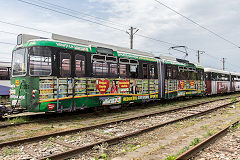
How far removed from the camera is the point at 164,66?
15586 mm

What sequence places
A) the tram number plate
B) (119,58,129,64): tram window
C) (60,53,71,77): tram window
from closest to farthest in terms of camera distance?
(60,53,71,77): tram window
the tram number plate
(119,58,129,64): tram window

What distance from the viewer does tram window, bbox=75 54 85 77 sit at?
9.41 meters

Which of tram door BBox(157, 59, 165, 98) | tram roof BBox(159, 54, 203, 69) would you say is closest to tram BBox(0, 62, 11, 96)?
tram door BBox(157, 59, 165, 98)

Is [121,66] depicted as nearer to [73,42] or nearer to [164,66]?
[73,42]

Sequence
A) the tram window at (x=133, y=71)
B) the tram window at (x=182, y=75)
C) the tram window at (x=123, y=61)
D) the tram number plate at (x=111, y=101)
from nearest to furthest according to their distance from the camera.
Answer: the tram number plate at (x=111, y=101) < the tram window at (x=123, y=61) < the tram window at (x=133, y=71) < the tram window at (x=182, y=75)

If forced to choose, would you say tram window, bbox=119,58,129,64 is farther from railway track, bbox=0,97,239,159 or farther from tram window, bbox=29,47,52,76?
tram window, bbox=29,47,52,76

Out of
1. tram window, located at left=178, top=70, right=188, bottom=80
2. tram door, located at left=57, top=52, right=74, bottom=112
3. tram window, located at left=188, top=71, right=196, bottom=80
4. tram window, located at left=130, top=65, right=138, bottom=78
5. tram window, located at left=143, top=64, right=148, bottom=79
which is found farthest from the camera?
tram window, located at left=188, top=71, right=196, bottom=80

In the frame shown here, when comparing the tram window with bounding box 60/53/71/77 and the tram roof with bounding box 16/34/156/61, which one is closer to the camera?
the tram roof with bounding box 16/34/156/61

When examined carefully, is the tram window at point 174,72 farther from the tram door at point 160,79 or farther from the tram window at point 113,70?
the tram window at point 113,70

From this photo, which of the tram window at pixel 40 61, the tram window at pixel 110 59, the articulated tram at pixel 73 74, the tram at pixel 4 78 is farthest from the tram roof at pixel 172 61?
the tram at pixel 4 78

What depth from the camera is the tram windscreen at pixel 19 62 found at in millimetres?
8622

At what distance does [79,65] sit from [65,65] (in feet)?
2.40

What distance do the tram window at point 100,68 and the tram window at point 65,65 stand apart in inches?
56.1

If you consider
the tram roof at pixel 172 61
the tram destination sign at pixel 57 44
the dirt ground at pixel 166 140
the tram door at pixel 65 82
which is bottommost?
the dirt ground at pixel 166 140
